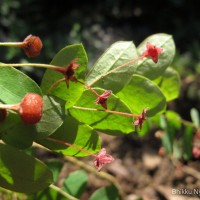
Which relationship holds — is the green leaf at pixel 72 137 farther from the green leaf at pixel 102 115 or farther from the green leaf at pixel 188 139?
the green leaf at pixel 188 139

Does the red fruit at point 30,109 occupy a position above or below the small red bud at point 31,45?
below

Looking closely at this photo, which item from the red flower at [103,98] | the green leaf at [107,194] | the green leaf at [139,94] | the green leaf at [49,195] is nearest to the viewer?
the red flower at [103,98]

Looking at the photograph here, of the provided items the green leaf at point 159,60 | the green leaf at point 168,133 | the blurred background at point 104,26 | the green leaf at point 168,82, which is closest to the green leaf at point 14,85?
the green leaf at point 159,60

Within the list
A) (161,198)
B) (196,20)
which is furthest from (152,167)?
(196,20)

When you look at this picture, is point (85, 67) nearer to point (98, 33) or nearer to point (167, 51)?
point (167, 51)

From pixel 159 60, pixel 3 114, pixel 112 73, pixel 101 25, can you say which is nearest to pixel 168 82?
pixel 159 60

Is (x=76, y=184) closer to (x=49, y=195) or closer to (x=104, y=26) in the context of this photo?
(x=49, y=195)
